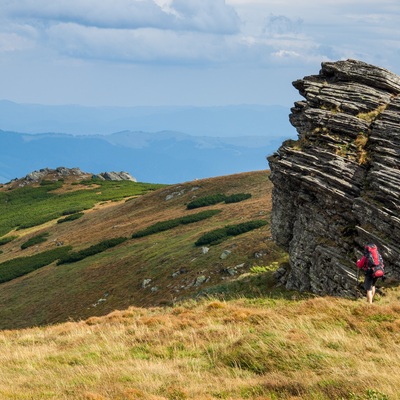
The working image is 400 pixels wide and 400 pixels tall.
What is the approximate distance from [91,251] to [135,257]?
29.8 ft

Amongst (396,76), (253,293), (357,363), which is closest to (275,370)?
(357,363)

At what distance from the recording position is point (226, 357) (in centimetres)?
1277

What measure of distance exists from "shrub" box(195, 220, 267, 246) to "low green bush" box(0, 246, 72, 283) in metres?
18.1

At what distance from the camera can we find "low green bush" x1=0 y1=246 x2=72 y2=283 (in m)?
46.6

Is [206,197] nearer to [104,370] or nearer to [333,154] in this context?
[333,154]

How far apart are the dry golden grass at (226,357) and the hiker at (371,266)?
2.06ft

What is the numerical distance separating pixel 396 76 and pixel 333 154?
6.16m

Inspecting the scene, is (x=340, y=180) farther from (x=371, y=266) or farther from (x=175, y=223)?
(x=175, y=223)

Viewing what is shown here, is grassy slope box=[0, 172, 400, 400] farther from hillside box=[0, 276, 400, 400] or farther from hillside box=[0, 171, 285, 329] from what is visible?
hillside box=[0, 171, 285, 329]

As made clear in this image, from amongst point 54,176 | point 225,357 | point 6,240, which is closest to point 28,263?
point 6,240

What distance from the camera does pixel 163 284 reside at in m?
30.5

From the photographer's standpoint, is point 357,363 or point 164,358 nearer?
point 357,363

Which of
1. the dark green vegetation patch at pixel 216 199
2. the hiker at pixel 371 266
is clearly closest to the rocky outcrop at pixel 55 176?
the dark green vegetation patch at pixel 216 199

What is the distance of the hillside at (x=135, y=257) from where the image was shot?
29417 mm
